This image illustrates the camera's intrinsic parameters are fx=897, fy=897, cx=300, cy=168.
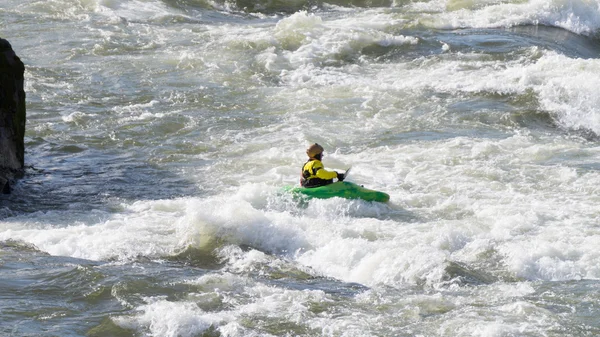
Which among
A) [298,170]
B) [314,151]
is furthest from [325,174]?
[298,170]

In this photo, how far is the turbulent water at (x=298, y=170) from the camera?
738 centimetres

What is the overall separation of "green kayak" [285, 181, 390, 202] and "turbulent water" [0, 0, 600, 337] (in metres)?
→ 0.11

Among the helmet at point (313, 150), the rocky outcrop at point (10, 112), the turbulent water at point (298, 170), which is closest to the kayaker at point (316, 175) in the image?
the helmet at point (313, 150)

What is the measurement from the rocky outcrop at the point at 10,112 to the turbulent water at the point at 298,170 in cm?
29

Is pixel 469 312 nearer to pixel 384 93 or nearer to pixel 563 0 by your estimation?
pixel 384 93

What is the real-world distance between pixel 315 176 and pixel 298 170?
1323mm

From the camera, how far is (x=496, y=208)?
10234 millimetres

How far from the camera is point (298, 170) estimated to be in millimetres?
12094

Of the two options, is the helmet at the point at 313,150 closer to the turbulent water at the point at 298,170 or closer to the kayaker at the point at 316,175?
the kayaker at the point at 316,175

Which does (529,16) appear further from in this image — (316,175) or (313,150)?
(316,175)

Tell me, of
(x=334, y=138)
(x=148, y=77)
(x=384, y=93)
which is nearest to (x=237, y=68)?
(x=148, y=77)

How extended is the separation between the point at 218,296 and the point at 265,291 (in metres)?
0.41

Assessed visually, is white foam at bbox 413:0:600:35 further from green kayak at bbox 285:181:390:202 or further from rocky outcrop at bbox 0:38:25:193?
rocky outcrop at bbox 0:38:25:193

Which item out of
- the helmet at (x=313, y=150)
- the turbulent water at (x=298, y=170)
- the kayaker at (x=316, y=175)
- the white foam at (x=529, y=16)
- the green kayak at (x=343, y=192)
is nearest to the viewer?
the turbulent water at (x=298, y=170)
